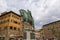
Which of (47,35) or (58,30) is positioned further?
(47,35)

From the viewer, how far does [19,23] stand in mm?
50062

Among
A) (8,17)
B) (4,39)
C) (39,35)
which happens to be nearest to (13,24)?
(8,17)

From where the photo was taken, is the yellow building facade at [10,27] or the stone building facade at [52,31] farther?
the stone building facade at [52,31]

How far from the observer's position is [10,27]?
4488cm

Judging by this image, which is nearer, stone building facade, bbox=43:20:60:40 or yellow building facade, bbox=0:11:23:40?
yellow building facade, bbox=0:11:23:40

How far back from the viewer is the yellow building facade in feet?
144

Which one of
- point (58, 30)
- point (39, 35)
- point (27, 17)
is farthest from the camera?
point (39, 35)

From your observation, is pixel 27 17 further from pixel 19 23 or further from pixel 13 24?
pixel 13 24

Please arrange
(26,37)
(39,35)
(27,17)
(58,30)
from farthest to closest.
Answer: (39,35)
(27,17)
(58,30)
(26,37)

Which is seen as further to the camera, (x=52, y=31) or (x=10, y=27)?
(x=52, y=31)

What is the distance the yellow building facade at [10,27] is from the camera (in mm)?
43812

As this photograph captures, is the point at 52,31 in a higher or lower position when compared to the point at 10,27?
lower

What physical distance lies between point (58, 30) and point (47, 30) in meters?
6.80

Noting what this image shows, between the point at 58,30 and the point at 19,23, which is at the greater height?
the point at 19,23
